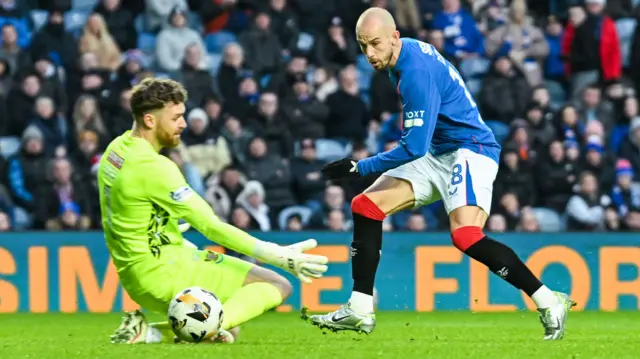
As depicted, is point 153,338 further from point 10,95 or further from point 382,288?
point 10,95

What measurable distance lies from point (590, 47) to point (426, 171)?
8.20 m

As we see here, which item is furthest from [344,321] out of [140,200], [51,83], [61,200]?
[51,83]

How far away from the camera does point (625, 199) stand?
14969 mm

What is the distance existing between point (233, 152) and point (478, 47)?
140 inches

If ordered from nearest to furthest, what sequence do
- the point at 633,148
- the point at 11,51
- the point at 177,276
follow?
the point at 177,276 < the point at 633,148 < the point at 11,51

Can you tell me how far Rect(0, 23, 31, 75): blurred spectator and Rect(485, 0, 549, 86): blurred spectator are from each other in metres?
5.50

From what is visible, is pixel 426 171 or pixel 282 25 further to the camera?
pixel 282 25

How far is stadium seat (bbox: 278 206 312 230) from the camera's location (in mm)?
14477

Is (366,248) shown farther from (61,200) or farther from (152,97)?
(61,200)

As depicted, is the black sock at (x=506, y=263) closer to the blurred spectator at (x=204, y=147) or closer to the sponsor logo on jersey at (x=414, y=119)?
the sponsor logo on jersey at (x=414, y=119)

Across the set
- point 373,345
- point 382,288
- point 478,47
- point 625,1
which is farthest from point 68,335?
point 625,1

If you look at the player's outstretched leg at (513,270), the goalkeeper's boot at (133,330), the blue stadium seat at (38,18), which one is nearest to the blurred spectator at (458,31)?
the blue stadium seat at (38,18)

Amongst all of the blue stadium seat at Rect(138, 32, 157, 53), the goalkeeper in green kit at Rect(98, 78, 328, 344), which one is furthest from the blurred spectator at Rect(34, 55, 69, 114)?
the goalkeeper in green kit at Rect(98, 78, 328, 344)

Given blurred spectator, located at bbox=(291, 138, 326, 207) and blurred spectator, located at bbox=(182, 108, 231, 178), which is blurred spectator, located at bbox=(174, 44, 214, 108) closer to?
blurred spectator, located at bbox=(182, 108, 231, 178)
